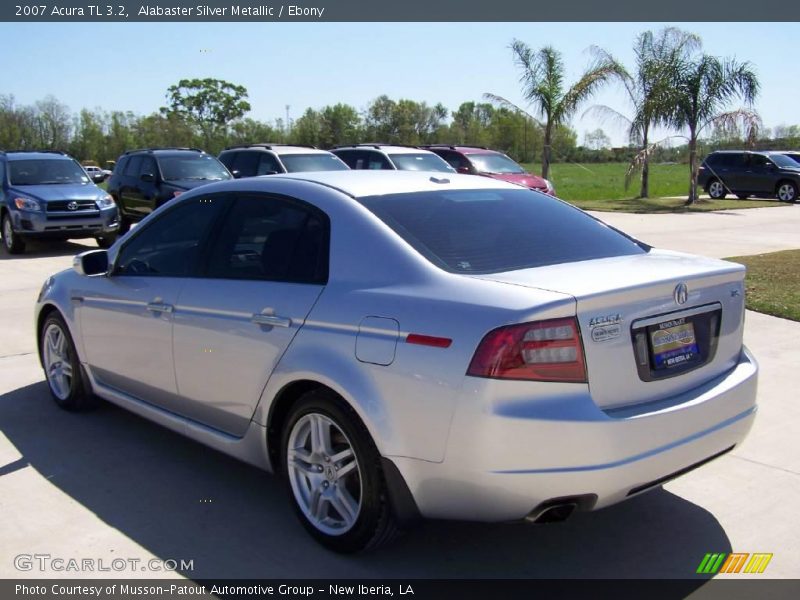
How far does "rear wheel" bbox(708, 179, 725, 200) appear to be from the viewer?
29891 millimetres

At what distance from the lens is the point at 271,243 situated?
4.21 metres

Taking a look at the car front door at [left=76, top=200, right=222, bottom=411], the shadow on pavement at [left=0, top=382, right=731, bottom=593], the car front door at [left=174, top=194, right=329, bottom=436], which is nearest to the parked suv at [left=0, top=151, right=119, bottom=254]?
the car front door at [left=76, top=200, right=222, bottom=411]

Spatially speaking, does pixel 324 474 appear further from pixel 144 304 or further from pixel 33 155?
pixel 33 155

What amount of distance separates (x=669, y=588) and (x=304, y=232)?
228 cm

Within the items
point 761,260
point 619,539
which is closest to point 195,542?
point 619,539

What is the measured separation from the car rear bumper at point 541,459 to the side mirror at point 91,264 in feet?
9.39

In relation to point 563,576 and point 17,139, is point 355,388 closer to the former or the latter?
point 563,576

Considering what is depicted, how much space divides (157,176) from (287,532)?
531 inches

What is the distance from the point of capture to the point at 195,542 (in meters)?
3.84

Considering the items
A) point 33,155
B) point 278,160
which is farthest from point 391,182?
point 33,155

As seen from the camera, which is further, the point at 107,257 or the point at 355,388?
the point at 107,257

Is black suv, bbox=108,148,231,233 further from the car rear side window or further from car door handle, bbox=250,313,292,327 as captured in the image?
car door handle, bbox=250,313,292,327

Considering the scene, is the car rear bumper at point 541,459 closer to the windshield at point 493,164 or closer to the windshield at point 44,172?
the windshield at point 44,172

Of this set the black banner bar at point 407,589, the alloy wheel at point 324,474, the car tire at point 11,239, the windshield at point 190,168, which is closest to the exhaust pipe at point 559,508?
the black banner bar at point 407,589
